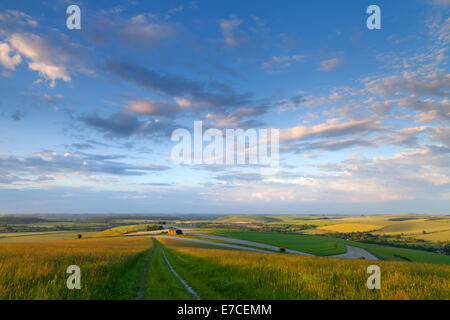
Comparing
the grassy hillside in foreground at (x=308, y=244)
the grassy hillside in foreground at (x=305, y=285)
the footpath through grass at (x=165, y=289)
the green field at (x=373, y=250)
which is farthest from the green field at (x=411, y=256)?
the footpath through grass at (x=165, y=289)

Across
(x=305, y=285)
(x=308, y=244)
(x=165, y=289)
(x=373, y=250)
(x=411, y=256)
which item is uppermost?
(x=305, y=285)

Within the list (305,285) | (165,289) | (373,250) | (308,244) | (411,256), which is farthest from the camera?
(308,244)

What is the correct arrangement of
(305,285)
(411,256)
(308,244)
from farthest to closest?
(308,244)
(411,256)
(305,285)

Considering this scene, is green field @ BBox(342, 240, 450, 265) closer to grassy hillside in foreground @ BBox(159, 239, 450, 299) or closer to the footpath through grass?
grassy hillside in foreground @ BBox(159, 239, 450, 299)

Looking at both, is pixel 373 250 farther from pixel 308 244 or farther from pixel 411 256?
pixel 308 244

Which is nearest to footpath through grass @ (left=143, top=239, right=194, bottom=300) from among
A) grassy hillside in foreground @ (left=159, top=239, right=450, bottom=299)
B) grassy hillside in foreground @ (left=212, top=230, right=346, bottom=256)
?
grassy hillside in foreground @ (left=159, top=239, right=450, bottom=299)

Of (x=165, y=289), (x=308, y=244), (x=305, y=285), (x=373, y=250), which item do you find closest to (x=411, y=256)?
(x=373, y=250)

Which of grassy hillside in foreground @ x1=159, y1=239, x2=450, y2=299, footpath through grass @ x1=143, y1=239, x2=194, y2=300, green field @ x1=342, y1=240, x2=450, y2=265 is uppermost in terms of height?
grassy hillside in foreground @ x1=159, y1=239, x2=450, y2=299

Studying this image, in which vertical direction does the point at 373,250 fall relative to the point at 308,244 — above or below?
below

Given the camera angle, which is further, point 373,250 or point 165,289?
point 373,250
